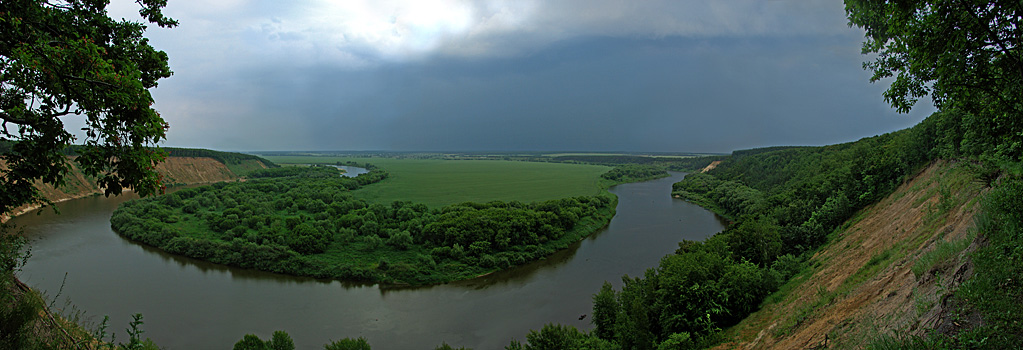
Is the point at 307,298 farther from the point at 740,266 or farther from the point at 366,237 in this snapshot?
the point at 740,266

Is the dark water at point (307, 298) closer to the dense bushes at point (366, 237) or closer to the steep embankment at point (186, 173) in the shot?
the dense bushes at point (366, 237)

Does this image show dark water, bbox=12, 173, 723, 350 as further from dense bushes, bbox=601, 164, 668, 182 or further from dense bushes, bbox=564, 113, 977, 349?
dense bushes, bbox=601, 164, 668, 182

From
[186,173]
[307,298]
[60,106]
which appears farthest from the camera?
[186,173]

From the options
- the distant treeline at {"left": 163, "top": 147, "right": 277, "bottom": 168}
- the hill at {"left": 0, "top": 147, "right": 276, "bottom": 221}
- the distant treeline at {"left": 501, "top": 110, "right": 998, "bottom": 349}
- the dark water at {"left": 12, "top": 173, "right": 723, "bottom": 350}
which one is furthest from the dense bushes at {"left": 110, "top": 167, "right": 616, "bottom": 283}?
the distant treeline at {"left": 163, "top": 147, "right": 277, "bottom": 168}

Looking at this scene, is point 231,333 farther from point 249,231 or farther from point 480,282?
point 249,231

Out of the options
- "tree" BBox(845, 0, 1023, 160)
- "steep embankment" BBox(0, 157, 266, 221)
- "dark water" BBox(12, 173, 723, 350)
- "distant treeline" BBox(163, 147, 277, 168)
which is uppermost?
"tree" BBox(845, 0, 1023, 160)

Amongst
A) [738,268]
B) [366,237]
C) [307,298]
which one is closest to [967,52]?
[738,268]

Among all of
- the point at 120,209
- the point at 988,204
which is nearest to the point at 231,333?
the point at 988,204

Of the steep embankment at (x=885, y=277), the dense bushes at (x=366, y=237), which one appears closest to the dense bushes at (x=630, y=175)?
the dense bushes at (x=366, y=237)
